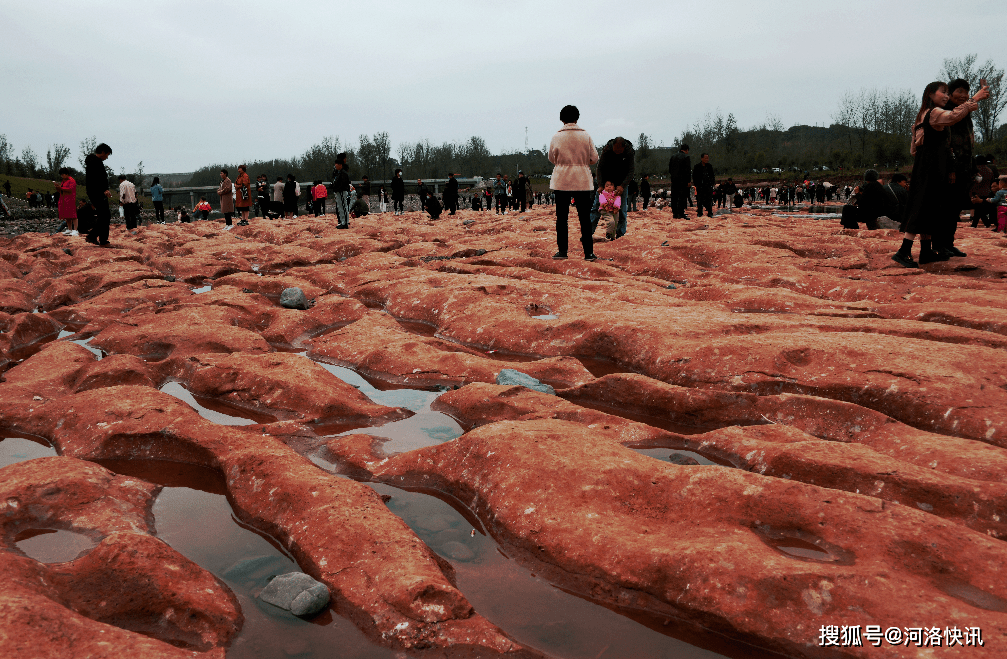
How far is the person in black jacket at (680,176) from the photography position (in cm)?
1530

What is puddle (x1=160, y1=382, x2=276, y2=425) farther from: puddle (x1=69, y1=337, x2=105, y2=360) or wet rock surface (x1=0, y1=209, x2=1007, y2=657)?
puddle (x1=69, y1=337, x2=105, y2=360)

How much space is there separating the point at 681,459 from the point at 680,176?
13431 mm

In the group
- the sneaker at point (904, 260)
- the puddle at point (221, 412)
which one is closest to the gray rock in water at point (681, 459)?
the puddle at point (221, 412)

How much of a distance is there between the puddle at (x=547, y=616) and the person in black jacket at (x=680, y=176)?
1377 centimetres

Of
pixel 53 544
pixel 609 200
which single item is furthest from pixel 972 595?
pixel 609 200

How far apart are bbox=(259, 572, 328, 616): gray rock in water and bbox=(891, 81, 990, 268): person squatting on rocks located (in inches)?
299

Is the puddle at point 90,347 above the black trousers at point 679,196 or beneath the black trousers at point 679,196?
beneath

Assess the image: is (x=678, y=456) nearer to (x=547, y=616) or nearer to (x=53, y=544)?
(x=547, y=616)

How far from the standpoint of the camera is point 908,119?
8488 cm

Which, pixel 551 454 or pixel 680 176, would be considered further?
pixel 680 176

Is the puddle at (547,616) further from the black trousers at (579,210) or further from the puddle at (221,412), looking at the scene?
the black trousers at (579,210)

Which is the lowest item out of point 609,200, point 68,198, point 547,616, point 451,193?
point 547,616

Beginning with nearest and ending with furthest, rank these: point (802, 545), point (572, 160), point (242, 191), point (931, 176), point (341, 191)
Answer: point (802, 545), point (931, 176), point (572, 160), point (341, 191), point (242, 191)

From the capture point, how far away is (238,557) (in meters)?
2.48
